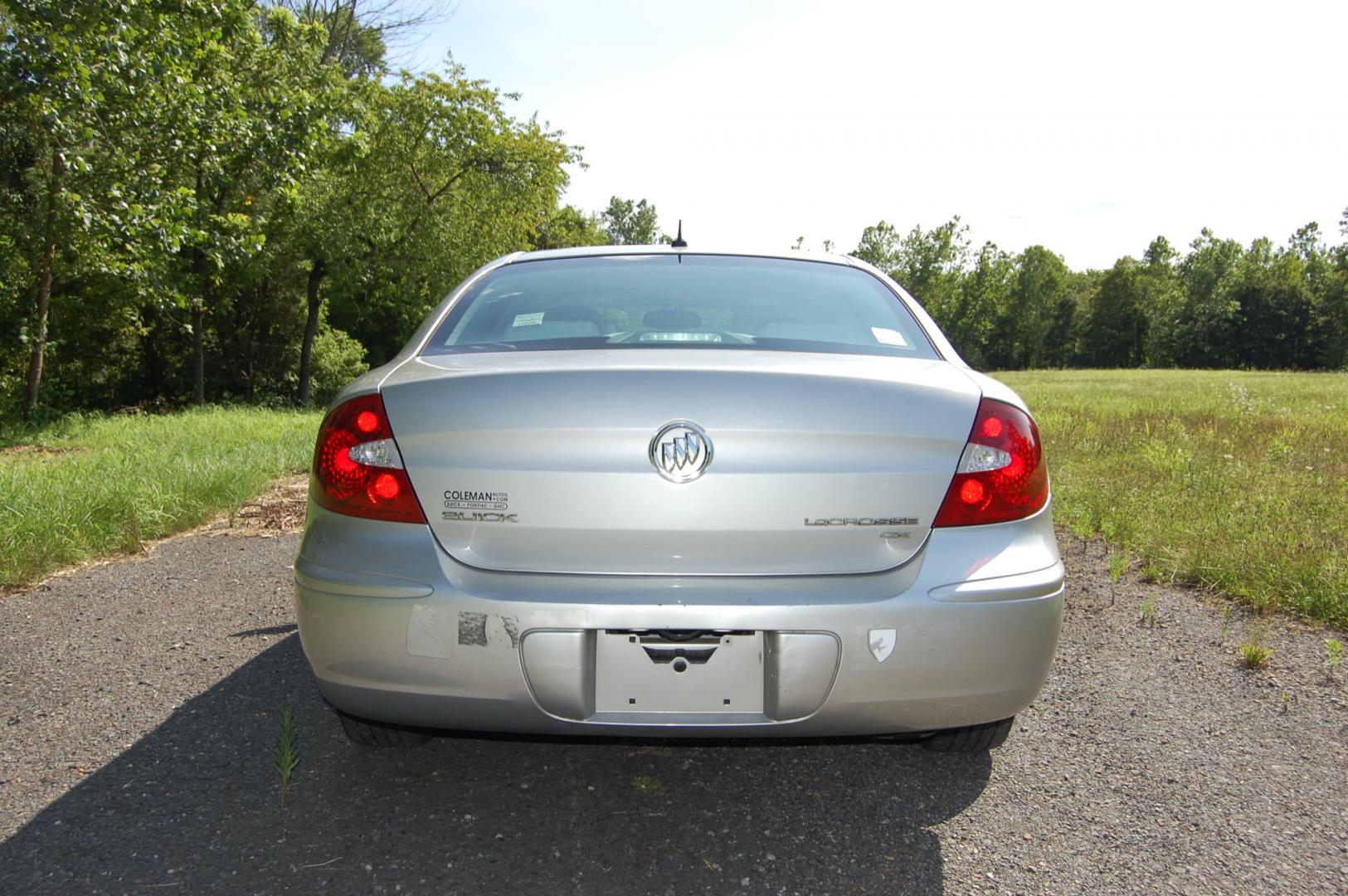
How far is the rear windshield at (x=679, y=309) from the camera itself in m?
2.41

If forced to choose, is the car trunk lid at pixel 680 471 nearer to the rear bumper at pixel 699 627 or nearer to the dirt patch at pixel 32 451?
the rear bumper at pixel 699 627

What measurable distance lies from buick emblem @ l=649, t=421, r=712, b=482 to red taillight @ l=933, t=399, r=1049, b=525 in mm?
557

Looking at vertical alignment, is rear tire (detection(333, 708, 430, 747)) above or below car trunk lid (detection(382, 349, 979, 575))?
below

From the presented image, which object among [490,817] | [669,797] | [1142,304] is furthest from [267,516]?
[1142,304]

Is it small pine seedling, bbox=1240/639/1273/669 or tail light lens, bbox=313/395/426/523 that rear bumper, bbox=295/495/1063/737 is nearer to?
tail light lens, bbox=313/395/426/523

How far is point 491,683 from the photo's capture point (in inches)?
77.3

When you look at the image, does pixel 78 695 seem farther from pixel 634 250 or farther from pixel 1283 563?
pixel 1283 563

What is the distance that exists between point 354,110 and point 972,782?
15.8 meters

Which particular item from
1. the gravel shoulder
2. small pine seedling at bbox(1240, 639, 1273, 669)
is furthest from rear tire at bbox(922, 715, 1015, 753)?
small pine seedling at bbox(1240, 639, 1273, 669)

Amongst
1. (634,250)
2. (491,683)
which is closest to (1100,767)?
(491,683)

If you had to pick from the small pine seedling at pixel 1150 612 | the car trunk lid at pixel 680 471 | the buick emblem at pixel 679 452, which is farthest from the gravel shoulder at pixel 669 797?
the buick emblem at pixel 679 452

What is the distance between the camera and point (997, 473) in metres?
2.08

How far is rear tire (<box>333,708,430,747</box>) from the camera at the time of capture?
2420 mm

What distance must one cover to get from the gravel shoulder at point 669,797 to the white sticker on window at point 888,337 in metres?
1.15
